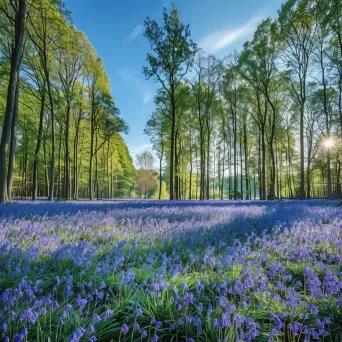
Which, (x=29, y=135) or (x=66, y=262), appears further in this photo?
(x=29, y=135)

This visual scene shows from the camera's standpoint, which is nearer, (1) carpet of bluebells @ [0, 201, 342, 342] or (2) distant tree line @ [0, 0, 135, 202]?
(1) carpet of bluebells @ [0, 201, 342, 342]

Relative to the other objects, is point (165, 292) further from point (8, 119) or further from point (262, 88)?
point (262, 88)

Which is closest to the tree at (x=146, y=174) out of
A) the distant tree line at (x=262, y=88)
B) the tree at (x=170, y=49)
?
the distant tree line at (x=262, y=88)

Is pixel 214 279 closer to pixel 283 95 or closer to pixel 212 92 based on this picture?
pixel 212 92

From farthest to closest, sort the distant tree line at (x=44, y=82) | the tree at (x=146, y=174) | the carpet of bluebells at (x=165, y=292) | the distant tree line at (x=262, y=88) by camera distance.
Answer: the tree at (x=146, y=174) → the distant tree line at (x=262, y=88) → the distant tree line at (x=44, y=82) → the carpet of bluebells at (x=165, y=292)

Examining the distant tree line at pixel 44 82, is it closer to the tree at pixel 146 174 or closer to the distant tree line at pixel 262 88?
the distant tree line at pixel 262 88

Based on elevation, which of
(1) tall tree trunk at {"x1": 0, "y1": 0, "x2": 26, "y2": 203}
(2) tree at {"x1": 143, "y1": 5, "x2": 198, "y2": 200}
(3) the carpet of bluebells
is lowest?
(3) the carpet of bluebells

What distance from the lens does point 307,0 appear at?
16922mm

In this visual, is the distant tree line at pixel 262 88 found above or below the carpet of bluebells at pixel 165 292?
above

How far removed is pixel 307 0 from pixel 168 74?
12.0 metres

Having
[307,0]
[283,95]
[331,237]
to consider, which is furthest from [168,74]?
[331,237]

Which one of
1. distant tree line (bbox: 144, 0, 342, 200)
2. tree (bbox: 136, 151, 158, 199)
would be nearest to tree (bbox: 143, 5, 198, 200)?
distant tree line (bbox: 144, 0, 342, 200)

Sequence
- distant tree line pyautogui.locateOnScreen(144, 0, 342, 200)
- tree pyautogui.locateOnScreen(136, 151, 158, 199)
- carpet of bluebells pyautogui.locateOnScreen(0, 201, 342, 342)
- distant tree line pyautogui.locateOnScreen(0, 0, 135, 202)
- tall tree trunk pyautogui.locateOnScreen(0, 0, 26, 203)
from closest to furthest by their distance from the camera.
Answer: carpet of bluebells pyautogui.locateOnScreen(0, 201, 342, 342)
tall tree trunk pyautogui.locateOnScreen(0, 0, 26, 203)
distant tree line pyautogui.locateOnScreen(0, 0, 135, 202)
distant tree line pyautogui.locateOnScreen(144, 0, 342, 200)
tree pyautogui.locateOnScreen(136, 151, 158, 199)

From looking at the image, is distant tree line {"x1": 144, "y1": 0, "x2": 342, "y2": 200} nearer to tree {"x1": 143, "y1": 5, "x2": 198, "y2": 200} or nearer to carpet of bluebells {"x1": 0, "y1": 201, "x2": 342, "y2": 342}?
tree {"x1": 143, "y1": 5, "x2": 198, "y2": 200}
